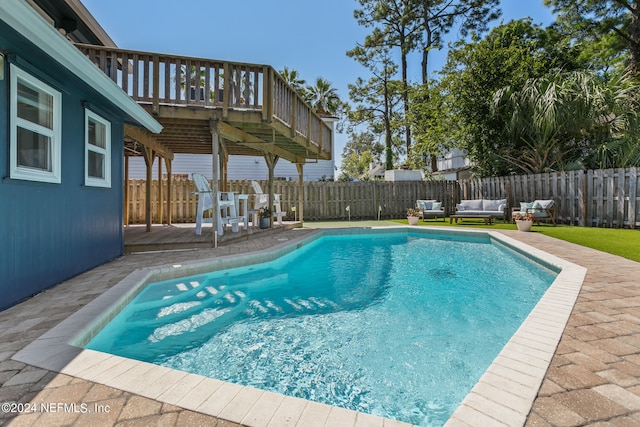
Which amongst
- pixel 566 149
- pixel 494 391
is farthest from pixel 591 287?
pixel 566 149

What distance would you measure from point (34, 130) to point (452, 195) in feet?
46.8

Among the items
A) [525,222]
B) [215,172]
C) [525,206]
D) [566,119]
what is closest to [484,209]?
[525,206]

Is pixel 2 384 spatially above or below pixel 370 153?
below

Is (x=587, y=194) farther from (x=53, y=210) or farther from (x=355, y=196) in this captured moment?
(x=53, y=210)

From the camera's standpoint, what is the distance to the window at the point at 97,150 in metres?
4.23

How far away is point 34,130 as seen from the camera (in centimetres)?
318

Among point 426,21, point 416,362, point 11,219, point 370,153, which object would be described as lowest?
point 416,362

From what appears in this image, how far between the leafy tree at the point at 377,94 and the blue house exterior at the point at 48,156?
16.7 m

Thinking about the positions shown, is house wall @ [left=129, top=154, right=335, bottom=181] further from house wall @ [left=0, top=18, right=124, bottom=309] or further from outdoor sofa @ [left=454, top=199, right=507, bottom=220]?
house wall @ [left=0, top=18, right=124, bottom=309]

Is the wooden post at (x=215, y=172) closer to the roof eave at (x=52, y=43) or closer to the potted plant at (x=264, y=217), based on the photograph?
the roof eave at (x=52, y=43)

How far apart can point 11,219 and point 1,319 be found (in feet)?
3.00

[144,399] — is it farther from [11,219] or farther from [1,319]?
[11,219]

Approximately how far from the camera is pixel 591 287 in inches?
130

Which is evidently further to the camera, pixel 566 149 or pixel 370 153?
pixel 370 153
